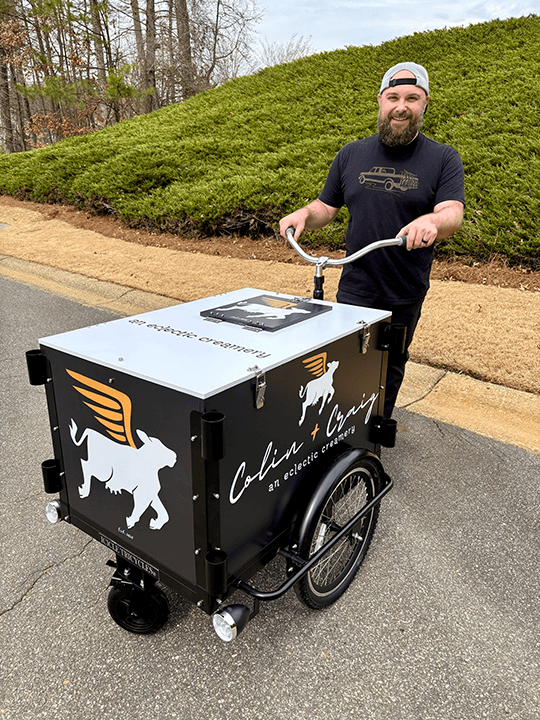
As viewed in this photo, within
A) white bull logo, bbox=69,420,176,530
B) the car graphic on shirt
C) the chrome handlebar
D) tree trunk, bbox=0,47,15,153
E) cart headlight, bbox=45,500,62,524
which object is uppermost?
tree trunk, bbox=0,47,15,153

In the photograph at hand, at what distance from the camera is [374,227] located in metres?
2.77

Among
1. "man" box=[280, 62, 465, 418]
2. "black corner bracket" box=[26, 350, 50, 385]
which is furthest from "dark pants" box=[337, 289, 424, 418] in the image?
"black corner bracket" box=[26, 350, 50, 385]

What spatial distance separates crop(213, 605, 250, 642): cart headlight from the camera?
1.63 m

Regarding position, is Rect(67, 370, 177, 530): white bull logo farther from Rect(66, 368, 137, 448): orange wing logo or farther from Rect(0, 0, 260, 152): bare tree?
Rect(0, 0, 260, 152): bare tree

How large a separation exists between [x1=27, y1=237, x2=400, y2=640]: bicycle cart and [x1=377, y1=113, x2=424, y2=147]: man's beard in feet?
3.24

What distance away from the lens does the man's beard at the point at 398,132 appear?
2.59 metres

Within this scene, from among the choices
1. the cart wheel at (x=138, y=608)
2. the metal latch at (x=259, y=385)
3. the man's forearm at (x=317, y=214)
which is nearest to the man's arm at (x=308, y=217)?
the man's forearm at (x=317, y=214)

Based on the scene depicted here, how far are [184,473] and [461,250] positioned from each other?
623 cm

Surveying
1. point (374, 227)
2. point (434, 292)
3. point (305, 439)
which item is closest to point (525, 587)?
point (305, 439)

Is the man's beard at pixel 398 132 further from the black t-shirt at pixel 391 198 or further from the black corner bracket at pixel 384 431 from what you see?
the black corner bracket at pixel 384 431

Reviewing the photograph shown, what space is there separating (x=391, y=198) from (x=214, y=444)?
182 cm

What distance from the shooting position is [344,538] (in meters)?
2.32

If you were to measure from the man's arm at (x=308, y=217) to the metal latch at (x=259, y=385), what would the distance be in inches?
49.7

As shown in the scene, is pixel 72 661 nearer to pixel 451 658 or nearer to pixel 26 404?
pixel 451 658
